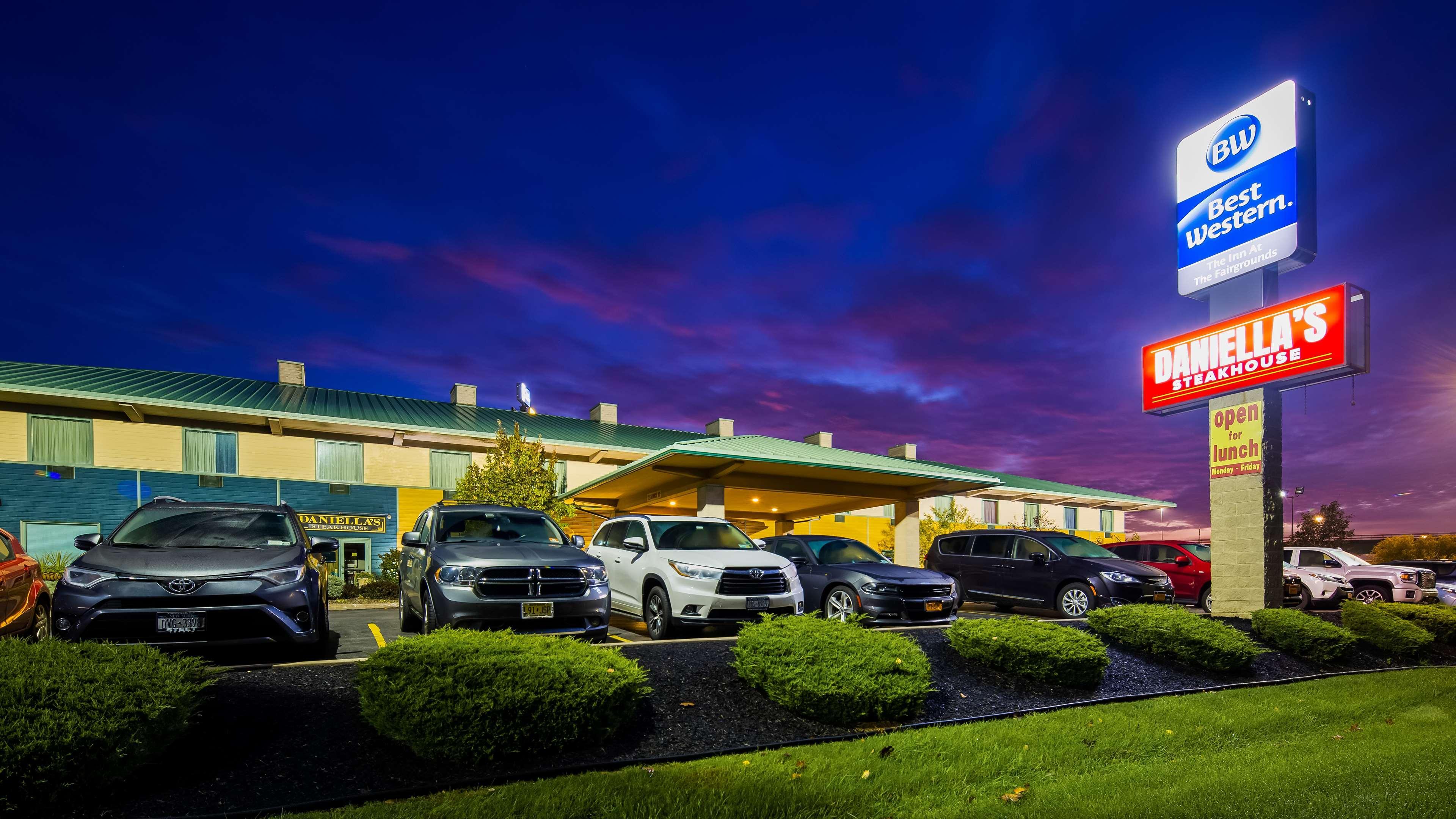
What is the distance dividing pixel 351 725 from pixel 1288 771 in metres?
6.63

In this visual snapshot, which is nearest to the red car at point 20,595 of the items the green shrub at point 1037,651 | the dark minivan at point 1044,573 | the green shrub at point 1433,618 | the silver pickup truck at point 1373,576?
the green shrub at point 1037,651

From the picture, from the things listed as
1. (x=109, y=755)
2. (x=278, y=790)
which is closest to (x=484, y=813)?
(x=278, y=790)

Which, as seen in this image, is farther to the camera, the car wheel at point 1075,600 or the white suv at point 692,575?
the car wheel at point 1075,600

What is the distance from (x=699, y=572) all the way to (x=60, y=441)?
74.5 ft

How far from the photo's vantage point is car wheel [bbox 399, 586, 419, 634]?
9.44 m

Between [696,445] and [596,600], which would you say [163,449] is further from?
[596,600]

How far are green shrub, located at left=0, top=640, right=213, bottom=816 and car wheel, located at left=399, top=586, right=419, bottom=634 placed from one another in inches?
189

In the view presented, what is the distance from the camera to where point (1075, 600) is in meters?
13.9

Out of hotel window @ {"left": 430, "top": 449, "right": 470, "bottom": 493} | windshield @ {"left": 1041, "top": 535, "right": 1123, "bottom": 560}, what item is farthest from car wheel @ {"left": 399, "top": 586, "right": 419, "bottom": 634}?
hotel window @ {"left": 430, "top": 449, "right": 470, "bottom": 493}

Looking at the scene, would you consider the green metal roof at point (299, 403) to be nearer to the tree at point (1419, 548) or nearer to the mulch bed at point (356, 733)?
the mulch bed at point (356, 733)

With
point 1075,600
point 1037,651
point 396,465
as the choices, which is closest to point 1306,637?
point 1075,600

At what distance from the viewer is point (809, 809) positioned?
4.22m

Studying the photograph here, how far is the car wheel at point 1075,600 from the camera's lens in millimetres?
13695

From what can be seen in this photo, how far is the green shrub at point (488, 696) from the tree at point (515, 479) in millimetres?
16555
